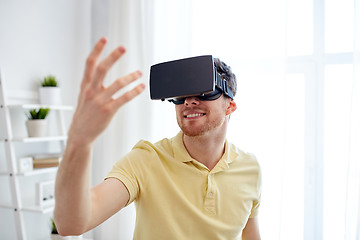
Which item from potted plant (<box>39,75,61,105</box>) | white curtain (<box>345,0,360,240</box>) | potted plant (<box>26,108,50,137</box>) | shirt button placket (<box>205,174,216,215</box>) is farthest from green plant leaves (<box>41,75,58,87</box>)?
white curtain (<box>345,0,360,240</box>)

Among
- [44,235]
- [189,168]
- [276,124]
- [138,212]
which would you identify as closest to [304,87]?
[276,124]

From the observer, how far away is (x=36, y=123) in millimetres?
2107

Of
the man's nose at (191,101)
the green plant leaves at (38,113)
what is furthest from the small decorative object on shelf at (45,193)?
the man's nose at (191,101)

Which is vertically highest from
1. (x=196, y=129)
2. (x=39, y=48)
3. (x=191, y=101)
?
(x=39, y=48)

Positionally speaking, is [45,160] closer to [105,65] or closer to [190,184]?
[190,184]

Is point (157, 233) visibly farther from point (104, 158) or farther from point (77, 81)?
point (77, 81)

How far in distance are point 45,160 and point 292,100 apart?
1745 mm

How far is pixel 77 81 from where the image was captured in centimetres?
275

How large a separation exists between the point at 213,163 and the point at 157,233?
0.37m

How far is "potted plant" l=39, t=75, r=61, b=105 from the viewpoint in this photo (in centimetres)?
227

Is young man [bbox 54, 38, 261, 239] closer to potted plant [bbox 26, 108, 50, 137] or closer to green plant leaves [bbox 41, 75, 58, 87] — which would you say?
potted plant [bbox 26, 108, 50, 137]

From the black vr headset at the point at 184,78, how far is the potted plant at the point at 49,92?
144 centimetres

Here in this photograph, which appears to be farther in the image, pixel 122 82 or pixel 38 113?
pixel 38 113

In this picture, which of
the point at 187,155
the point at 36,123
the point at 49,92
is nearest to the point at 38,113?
the point at 36,123
